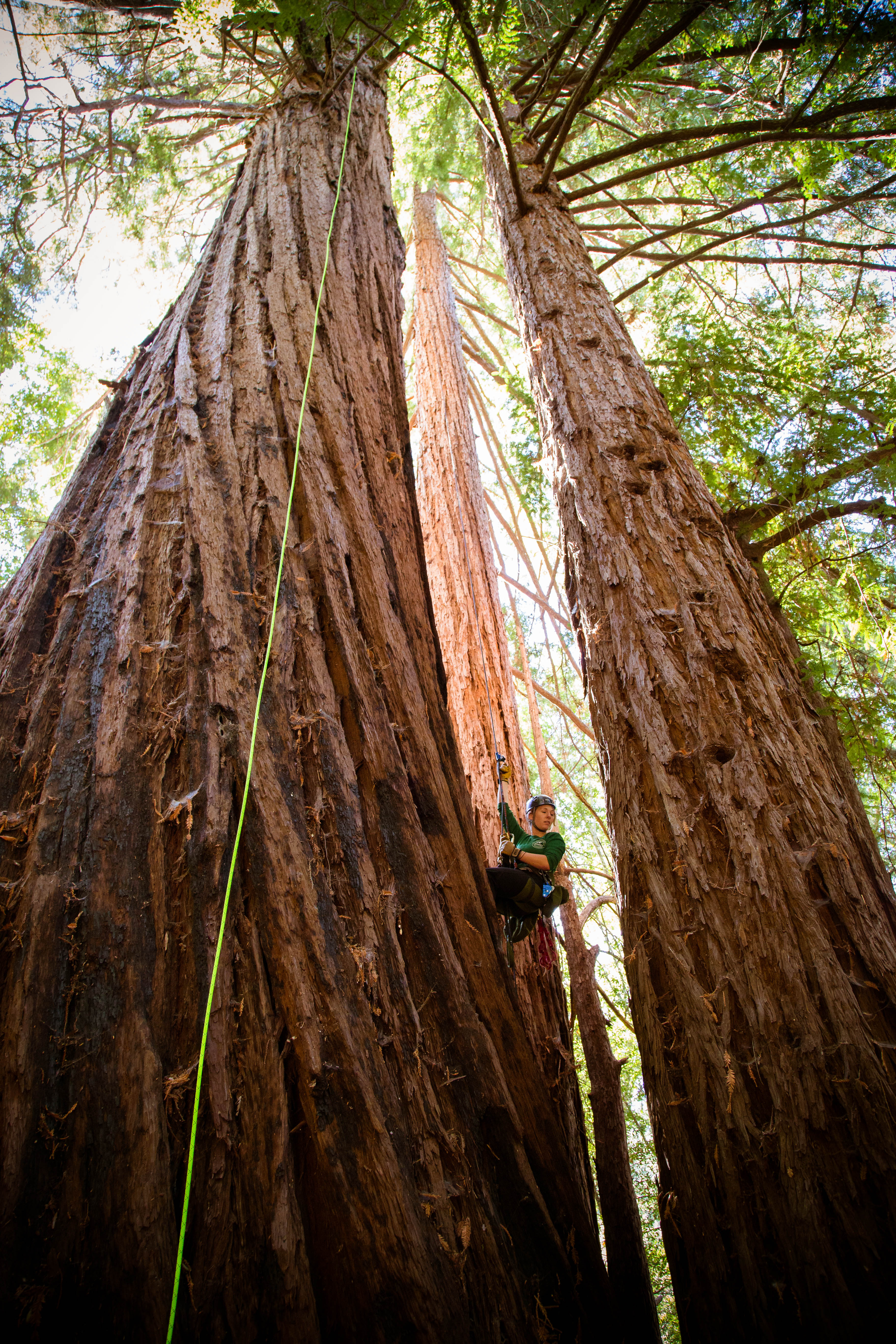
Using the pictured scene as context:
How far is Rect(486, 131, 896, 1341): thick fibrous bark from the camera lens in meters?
1.39

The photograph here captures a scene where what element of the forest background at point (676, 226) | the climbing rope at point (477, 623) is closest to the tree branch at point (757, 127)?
the forest background at point (676, 226)

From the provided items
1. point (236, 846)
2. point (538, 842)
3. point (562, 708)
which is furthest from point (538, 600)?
point (236, 846)

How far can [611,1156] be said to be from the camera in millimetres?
2828

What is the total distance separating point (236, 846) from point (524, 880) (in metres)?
1.81

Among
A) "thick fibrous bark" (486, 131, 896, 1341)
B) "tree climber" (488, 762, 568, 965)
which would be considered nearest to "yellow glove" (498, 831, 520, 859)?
"tree climber" (488, 762, 568, 965)

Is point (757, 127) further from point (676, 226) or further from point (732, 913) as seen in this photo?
point (732, 913)

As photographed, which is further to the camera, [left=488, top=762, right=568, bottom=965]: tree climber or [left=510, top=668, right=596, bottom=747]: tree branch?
[left=510, top=668, right=596, bottom=747]: tree branch

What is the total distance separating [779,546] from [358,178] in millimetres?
2587

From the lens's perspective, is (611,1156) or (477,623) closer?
(611,1156)

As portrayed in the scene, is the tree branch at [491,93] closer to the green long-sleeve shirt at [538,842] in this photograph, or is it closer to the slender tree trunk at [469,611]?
the slender tree trunk at [469,611]

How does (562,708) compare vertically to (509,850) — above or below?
above

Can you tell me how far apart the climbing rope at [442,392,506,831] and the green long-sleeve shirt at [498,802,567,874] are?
3cm

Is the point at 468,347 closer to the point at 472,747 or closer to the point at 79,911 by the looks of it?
the point at 472,747

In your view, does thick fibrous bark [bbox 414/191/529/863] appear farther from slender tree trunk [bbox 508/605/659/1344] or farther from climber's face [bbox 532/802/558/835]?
slender tree trunk [bbox 508/605/659/1344]
